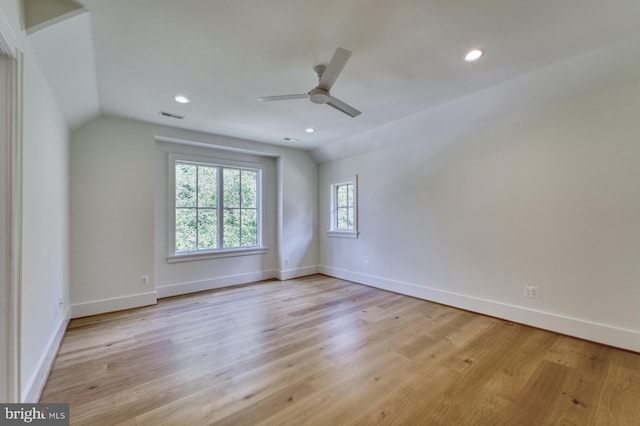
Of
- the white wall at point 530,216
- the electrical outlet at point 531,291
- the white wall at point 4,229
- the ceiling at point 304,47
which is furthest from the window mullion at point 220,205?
the electrical outlet at point 531,291

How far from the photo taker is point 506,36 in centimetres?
195

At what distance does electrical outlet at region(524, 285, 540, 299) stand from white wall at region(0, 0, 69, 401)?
421cm

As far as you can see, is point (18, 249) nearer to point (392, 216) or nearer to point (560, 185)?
point (392, 216)

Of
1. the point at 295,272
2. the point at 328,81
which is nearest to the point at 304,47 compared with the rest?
the point at 328,81

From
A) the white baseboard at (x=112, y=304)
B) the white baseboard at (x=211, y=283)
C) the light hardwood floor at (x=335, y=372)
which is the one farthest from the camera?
the white baseboard at (x=211, y=283)

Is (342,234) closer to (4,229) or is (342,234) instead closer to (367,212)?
(367,212)

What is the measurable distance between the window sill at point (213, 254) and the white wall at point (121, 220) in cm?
9

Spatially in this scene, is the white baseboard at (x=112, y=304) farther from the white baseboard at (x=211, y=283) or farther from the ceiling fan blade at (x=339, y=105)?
the ceiling fan blade at (x=339, y=105)

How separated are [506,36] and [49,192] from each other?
3827 mm

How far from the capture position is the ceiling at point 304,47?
5.58 feet

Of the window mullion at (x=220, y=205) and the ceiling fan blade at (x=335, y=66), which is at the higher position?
the ceiling fan blade at (x=335, y=66)

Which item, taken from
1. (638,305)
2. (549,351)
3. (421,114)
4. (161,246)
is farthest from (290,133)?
(638,305)

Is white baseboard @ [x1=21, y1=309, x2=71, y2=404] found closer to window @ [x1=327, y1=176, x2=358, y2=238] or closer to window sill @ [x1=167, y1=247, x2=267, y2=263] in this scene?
window sill @ [x1=167, y1=247, x2=267, y2=263]

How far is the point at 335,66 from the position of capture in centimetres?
192
